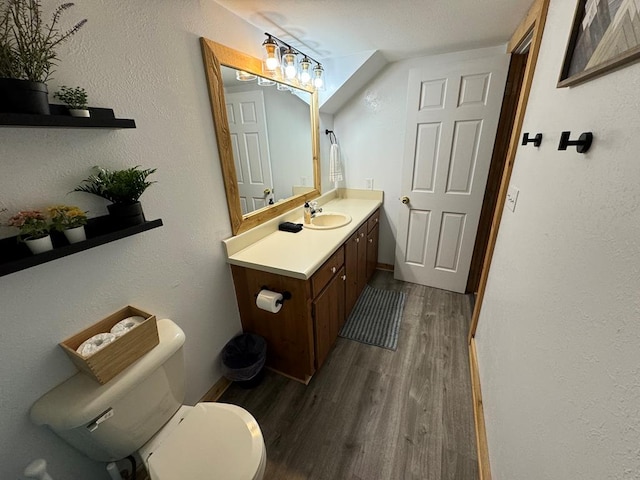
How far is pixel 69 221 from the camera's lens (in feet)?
2.61

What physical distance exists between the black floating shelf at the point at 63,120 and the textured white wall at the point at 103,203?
7 cm

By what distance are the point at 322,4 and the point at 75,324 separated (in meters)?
1.80

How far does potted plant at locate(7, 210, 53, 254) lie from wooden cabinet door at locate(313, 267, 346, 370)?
3.70ft

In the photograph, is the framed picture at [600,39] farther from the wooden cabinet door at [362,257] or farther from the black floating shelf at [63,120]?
the wooden cabinet door at [362,257]

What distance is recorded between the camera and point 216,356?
1561mm

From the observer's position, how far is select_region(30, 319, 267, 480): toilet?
2.70ft

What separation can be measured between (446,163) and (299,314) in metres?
1.82

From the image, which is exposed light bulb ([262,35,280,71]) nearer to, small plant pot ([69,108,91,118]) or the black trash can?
small plant pot ([69,108,91,118])

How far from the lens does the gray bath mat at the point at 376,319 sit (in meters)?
2.00

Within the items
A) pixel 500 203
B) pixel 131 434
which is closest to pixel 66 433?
pixel 131 434

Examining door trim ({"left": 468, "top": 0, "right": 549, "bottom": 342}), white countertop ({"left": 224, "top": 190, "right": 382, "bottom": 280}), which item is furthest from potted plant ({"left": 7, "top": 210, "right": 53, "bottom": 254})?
door trim ({"left": 468, "top": 0, "right": 549, "bottom": 342})

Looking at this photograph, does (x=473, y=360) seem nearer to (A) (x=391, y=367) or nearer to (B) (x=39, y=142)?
(A) (x=391, y=367)

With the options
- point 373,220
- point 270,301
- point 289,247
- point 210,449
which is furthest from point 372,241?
point 210,449

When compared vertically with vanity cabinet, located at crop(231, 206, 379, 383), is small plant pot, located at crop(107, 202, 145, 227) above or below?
above
